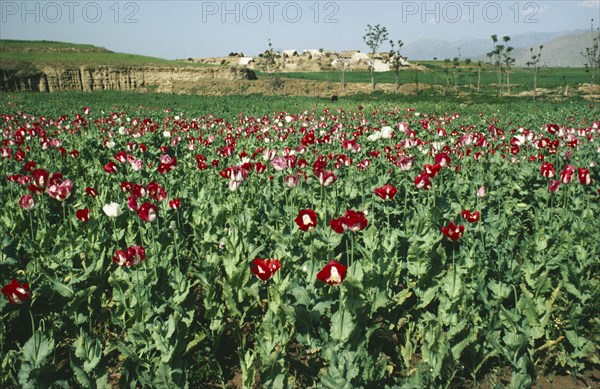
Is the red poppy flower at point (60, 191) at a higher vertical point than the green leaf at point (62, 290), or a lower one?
higher

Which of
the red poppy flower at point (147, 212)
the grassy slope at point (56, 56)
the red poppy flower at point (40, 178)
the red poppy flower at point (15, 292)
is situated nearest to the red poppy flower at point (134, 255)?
the red poppy flower at point (147, 212)

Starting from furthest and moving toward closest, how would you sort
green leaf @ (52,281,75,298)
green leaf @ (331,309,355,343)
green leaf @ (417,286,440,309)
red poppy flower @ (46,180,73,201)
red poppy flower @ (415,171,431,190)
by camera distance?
red poppy flower @ (415,171,431,190) → red poppy flower @ (46,180,73,201) → green leaf @ (417,286,440,309) → green leaf @ (52,281,75,298) → green leaf @ (331,309,355,343)

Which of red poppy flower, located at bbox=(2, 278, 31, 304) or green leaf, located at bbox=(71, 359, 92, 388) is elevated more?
red poppy flower, located at bbox=(2, 278, 31, 304)

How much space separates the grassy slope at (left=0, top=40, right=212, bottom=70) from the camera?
70438mm

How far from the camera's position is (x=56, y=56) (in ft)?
276

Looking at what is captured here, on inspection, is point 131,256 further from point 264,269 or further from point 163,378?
point 264,269

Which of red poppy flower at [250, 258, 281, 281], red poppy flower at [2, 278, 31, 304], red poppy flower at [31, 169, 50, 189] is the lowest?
red poppy flower at [2, 278, 31, 304]

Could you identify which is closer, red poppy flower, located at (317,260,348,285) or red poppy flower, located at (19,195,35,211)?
red poppy flower, located at (317,260,348,285)

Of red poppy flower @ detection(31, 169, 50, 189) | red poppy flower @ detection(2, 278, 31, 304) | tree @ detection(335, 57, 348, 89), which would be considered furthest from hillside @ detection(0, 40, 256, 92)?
red poppy flower @ detection(2, 278, 31, 304)

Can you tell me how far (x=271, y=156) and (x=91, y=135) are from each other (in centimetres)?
718

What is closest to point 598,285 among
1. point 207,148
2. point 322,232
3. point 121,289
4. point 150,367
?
point 322,232

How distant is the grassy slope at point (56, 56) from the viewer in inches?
2773

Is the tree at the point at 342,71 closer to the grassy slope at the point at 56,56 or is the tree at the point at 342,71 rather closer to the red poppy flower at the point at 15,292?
the grassy slope at the point at 56,56

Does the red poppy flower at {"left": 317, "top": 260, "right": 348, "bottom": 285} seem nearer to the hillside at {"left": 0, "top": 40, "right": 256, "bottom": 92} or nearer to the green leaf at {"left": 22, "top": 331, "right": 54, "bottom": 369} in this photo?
the green leaf at {"left": 22, "top": 331, "right": 54, "bottom": 369}
